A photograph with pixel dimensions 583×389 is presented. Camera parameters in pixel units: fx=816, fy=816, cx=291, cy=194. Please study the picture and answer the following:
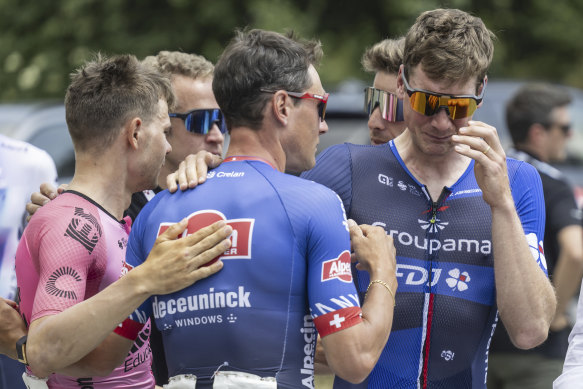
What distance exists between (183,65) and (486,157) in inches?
78.3

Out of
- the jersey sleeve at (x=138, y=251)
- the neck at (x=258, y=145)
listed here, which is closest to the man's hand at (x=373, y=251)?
the neck at (x=258, y=145)

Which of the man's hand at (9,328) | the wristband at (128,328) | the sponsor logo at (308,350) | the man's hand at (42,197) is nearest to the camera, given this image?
the sponsor logo at (308,350)

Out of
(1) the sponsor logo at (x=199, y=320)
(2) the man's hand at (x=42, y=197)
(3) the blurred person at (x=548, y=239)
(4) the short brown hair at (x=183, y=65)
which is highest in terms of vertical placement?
(4) the short brown hair at (x=183, y=65)

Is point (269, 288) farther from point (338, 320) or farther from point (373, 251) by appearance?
point (373, 251)

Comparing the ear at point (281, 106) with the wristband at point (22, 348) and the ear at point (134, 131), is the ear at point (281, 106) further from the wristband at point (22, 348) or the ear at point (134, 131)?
the wristband at point (22, 348)

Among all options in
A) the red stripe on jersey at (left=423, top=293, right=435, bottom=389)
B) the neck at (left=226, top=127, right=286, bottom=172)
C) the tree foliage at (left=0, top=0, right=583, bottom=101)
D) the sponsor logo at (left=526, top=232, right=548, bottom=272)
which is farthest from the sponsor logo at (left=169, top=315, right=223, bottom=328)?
the tree foliage at (left=0, top=0, right=583, bottom=101)

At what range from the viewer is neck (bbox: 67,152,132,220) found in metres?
3.02

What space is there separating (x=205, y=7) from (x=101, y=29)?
1598 millimetres

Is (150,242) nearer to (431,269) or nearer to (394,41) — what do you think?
(431,269)

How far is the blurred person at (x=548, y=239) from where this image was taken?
5.20 meters

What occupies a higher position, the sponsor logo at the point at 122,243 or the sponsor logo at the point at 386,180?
the sponsor logo at the point at 386,180

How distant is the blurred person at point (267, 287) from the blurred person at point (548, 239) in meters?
2.88

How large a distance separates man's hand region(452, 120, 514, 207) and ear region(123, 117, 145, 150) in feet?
3.84

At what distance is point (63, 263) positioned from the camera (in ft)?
8.91
